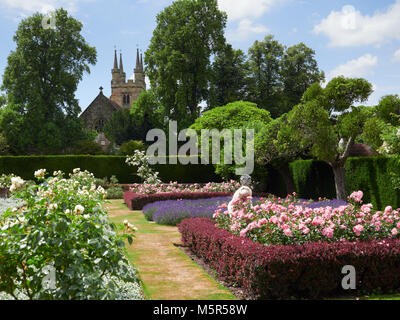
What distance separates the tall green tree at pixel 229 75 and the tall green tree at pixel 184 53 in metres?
1.46

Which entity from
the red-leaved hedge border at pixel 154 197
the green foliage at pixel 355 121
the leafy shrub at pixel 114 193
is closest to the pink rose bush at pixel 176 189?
the red-leaved hedge border at pixel 154 197

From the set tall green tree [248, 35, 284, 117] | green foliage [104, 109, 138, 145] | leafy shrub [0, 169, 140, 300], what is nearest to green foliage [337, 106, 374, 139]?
leafy shrub [0, 169, 140, 300]

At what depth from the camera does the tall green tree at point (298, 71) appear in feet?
109

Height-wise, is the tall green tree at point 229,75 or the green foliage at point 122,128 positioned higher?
the tall green tree at point 229,75

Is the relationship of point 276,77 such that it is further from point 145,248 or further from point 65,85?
point 145,248

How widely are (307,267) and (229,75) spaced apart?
3009 centimetres

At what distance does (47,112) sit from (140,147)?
8906 mm

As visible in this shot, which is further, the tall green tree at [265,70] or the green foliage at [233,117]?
the tall green tree at [265,70]

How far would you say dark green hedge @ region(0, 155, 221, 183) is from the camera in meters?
25.5

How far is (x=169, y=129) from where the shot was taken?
32406 millimetres

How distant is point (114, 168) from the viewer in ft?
86.5

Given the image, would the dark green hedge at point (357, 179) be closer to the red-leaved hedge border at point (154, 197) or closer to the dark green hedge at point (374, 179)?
the dark green hedge at point (374, 179)

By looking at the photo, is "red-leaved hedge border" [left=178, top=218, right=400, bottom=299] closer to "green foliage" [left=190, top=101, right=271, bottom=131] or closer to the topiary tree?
the topiary tree

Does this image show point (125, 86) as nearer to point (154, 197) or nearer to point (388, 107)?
point (154, 197)
